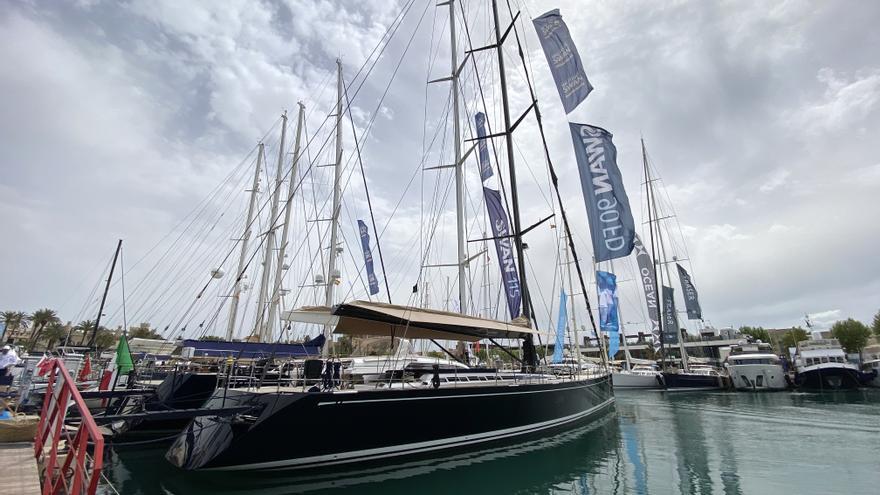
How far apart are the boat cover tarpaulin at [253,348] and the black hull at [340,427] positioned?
20.2 feet

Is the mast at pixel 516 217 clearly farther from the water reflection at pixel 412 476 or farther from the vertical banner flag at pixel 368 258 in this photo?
the vertical banner flag at pixel 368 258

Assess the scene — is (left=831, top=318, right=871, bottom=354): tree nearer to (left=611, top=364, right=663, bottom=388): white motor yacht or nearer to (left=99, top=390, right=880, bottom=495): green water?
(left=611, top=364, right=663, bottom=388): white motor yacht

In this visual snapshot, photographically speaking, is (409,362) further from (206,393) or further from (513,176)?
(513,176)

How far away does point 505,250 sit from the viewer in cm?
1748

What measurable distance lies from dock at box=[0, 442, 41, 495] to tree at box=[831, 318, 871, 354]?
66787 mm

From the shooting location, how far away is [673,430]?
1661cm

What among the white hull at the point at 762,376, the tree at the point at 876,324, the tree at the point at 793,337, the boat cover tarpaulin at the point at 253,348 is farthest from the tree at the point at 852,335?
the boat cover tarpaulin at the point at 253,348

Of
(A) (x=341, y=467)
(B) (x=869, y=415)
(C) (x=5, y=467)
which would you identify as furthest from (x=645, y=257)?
(C) (x=5, y=467)

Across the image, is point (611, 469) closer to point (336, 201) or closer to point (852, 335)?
point (336, 201)

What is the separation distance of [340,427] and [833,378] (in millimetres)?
44198

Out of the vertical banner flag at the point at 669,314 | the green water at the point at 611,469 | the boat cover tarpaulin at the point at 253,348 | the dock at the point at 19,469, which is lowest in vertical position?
the green water at the point at 611,469

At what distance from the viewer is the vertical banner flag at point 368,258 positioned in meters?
22.8

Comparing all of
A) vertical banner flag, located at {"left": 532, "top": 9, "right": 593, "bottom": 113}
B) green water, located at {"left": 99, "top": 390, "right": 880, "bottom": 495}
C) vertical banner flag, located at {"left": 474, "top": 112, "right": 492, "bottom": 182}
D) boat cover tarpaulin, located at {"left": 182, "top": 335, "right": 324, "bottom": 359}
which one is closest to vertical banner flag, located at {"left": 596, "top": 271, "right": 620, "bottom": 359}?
green water, located at {"left": 99, "top": 390, "right": 880, "bottom": 495}

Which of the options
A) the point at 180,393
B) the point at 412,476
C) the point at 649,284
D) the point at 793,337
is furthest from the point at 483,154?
the point at 793,337
